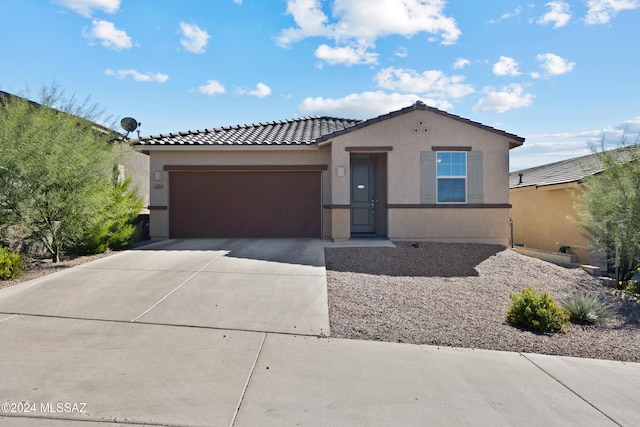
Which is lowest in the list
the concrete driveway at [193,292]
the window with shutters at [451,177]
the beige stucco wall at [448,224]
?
the concrete driveway at [193,292]

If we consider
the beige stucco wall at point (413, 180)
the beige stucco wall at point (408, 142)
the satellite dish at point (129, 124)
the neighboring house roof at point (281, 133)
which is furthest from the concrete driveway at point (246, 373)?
the satellite dish at point (129, 124)

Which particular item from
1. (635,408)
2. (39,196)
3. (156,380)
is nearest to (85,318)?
(156,380)

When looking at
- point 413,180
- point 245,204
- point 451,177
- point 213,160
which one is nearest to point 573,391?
point 413,180

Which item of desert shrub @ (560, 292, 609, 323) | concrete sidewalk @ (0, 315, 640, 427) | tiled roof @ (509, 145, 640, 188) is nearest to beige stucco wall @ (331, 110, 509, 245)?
tiled roof @ (509, 145, 640, 188)

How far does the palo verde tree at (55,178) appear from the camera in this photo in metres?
8.36

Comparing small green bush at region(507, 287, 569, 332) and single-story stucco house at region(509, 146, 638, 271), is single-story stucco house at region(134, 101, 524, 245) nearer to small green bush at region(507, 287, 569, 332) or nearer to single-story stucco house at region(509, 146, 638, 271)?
single-story stucco house at region(509, 146, 638, 271)

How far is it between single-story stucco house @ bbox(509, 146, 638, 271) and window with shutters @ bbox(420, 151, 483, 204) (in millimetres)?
2781

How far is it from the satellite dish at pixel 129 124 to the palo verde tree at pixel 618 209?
1382cm

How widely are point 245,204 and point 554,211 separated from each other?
10.9m

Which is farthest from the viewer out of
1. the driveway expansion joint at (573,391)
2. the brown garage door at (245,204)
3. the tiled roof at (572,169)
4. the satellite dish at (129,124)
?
the satellite dish at (129,124)

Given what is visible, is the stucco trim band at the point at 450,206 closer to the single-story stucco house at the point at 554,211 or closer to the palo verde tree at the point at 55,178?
the single-story stucco house at the point at 554,211

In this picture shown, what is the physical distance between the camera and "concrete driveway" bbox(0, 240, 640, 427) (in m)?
3.48

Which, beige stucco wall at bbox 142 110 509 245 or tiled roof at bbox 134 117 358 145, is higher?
tiled roof at bbox 134 117 358 145

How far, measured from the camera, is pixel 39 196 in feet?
28.6
